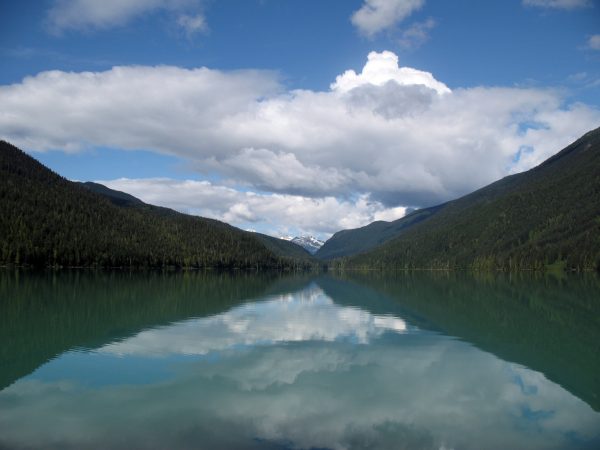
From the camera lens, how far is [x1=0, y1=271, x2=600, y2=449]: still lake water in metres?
14.3

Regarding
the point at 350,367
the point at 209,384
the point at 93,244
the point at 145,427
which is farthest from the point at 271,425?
the point at 93,244

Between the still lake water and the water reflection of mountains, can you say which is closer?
the still lake water

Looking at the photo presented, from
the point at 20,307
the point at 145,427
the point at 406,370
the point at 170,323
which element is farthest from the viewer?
the point at 20,307

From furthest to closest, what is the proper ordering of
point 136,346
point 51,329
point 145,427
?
point 51,329 < point 136,346 < point 145,427

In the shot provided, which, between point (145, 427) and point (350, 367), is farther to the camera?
point (350, 367)

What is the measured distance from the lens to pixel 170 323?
36.5m

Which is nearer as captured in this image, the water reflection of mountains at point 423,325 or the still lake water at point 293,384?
the still lake water at point 293,384

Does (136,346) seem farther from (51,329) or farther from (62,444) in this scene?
(62,444)

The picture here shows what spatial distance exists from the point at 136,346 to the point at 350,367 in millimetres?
12044

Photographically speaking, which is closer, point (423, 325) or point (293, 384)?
point (293, 384)

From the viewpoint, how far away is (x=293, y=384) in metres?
20.0

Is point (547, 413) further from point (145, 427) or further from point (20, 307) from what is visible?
point (20, 307)

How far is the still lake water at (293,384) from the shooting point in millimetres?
14266

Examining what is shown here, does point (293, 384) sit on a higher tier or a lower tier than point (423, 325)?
lower
